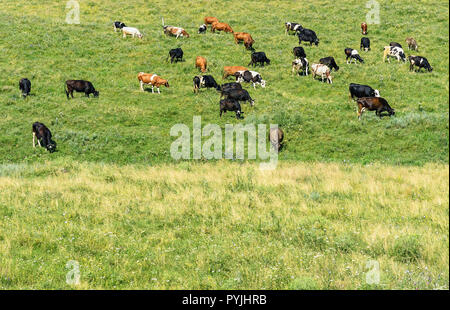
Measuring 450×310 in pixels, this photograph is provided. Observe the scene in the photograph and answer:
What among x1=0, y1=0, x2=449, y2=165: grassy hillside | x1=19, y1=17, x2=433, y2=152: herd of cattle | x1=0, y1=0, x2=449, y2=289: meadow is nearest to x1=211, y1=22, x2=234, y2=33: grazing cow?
x1=0, y1=0, x2=449, y2=289: meadow

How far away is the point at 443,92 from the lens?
24.4m

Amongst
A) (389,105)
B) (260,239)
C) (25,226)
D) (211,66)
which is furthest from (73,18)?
(260,239)

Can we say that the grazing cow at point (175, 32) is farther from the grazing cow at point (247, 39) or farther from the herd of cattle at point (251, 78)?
the grazing cow at point (247, 39)

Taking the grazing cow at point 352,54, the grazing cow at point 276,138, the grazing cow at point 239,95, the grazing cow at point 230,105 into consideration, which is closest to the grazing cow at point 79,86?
the grazing cow at point 230,105

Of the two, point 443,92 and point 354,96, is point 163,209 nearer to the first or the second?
point 354,96

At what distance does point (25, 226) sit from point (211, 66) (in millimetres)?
22469

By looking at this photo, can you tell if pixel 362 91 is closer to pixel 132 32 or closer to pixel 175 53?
pixel 175 53

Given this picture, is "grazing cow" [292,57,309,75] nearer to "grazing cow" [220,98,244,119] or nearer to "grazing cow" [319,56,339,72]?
"grazing cow" [319,56,339,72]

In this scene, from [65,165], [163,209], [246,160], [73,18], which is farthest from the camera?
[73,18]

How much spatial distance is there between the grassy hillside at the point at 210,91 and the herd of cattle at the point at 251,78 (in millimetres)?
682

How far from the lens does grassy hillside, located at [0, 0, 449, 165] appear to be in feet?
63.1

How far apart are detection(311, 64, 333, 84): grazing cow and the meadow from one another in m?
0.64

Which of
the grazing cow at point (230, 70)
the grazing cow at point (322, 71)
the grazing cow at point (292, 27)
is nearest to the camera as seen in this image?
the grazing cow at point (322, 71)

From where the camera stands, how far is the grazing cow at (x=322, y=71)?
86.9 ft
